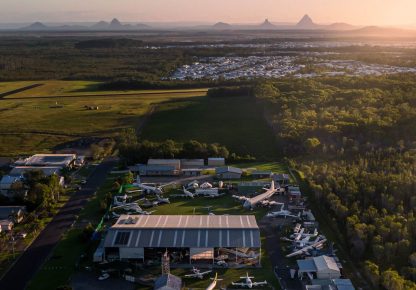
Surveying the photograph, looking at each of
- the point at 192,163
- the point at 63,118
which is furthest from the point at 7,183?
the point at 63,118

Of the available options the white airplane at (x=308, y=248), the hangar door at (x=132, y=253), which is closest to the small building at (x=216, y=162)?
the white airplane at (x=308, y=248)

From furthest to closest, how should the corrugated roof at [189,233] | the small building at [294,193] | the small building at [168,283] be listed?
the small building at [294,193] < the corrugated roof at [189,233] < the small building at [168,283]

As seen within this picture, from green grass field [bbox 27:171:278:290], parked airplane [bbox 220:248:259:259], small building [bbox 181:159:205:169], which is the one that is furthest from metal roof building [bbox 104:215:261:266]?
small building [bbox 181:159:205:169]

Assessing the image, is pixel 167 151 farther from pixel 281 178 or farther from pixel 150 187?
pixel 281 178

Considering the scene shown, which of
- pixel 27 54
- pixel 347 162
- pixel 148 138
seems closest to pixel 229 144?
pixel 148 138

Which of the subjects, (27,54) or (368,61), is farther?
(27,54)

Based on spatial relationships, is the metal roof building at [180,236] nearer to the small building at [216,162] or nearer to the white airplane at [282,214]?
the white airplane at [282,214]

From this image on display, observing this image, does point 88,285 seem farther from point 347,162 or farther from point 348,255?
point 347,162
